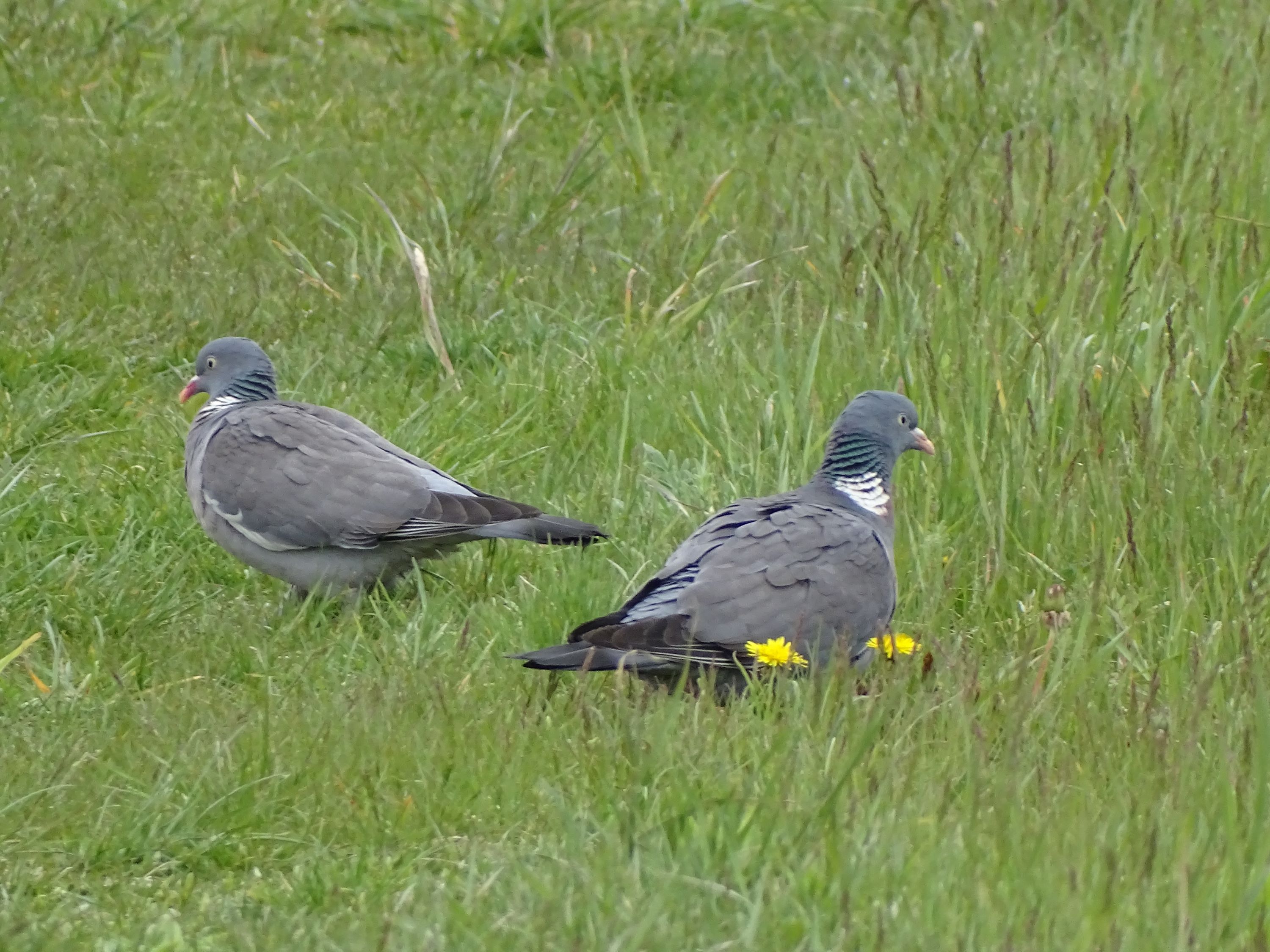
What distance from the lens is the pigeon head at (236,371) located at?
5.44 metres

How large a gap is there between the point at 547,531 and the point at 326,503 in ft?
2.22

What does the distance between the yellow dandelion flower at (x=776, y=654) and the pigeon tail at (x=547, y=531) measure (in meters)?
0.75

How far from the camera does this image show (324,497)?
495cm

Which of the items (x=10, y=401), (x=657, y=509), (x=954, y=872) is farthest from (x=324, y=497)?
(x=954, y=872)

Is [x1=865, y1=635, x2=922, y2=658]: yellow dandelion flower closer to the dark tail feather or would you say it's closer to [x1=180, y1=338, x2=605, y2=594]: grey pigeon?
the dark tail feather

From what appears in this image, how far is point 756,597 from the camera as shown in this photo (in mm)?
4090

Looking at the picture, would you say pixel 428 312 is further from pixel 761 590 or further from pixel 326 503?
pixel 761 590

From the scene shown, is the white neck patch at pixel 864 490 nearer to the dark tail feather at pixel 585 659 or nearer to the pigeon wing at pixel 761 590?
the pigeon wing at pixel 761 590

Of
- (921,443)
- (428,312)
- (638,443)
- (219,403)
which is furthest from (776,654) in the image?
(428,312)

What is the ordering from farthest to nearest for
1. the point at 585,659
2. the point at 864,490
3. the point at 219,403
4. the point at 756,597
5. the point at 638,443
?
the point at 219,403, the point at 638,443, the point at 864,490, the point at 756,597, the point at 585,659

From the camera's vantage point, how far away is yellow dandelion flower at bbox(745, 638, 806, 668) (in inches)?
156

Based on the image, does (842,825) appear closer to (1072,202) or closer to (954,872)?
(954,872)

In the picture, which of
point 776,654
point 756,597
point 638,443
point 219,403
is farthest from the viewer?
point 219,403

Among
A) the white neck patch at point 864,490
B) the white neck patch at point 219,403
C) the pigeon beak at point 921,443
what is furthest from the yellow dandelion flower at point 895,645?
the white neck patch at point 219,403
